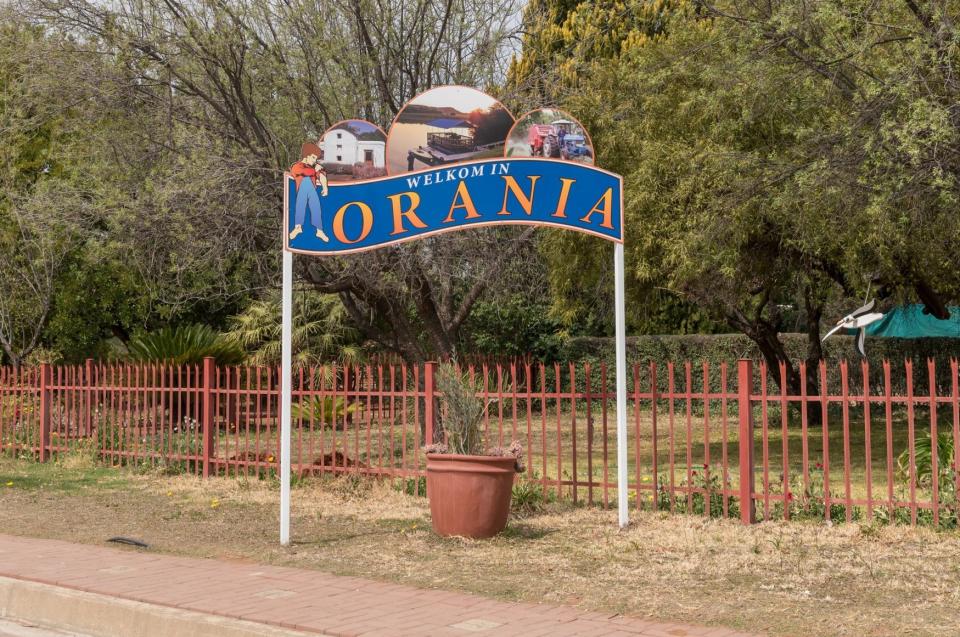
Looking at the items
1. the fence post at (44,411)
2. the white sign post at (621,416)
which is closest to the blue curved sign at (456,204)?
the white sign post at (621,416)

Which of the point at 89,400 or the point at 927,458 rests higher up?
the point at 89,400

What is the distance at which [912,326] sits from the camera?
80.2 feet

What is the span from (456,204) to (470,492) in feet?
8.98

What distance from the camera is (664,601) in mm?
6613

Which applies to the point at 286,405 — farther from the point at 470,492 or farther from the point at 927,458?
the point at 927,458

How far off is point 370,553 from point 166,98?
29.9 feet

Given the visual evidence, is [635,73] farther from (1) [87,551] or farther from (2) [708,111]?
(1) [87,551]

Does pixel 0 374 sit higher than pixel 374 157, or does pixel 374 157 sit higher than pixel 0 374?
pixel 374 157

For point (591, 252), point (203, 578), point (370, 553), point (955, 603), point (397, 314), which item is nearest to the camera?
point (955, 603)

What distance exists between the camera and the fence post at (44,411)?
15.8 meters

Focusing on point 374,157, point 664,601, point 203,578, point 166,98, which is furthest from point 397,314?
point 664,601

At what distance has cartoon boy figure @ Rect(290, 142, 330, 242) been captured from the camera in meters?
9.68

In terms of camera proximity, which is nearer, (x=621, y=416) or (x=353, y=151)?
(x=621, y=416)

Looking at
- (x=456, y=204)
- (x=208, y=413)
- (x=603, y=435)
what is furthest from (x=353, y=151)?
(x=208, y=413)
